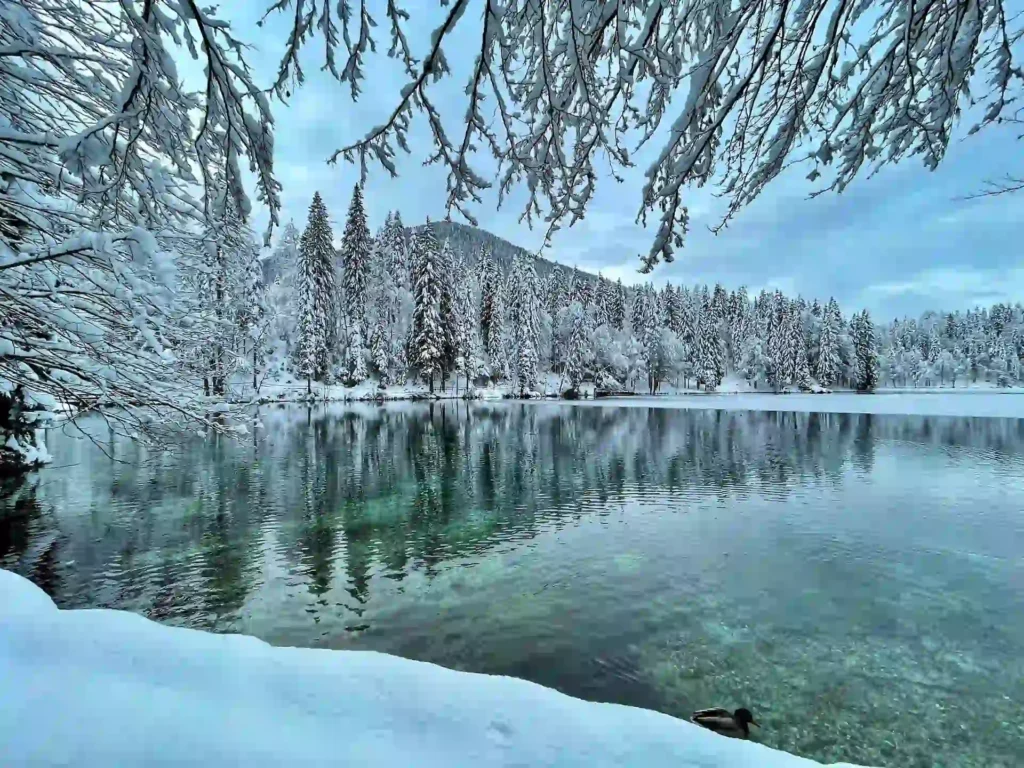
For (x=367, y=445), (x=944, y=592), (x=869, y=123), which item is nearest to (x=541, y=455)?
(x=367, y=445)

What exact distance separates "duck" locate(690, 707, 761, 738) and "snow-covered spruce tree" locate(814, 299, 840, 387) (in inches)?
3102

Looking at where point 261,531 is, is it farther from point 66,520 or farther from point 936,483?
point 936,483

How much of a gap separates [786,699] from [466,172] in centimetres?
678

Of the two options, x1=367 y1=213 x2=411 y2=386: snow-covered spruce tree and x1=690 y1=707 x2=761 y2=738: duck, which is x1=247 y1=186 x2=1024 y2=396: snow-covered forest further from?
x1=690 y1=707 x2=761 y2=738: duck

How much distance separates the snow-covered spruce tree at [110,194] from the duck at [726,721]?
6.16 meters

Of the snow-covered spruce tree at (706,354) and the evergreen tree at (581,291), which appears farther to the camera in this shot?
the snow-covered spruce tree at (706,354)

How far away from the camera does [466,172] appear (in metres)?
3.03

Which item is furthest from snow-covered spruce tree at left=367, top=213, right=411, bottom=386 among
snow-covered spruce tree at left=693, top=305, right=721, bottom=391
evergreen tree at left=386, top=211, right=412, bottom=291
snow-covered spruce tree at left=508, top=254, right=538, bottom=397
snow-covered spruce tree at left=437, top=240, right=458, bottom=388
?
snow-covered spruce tree at left=693, top=305, right=721, bottom=391

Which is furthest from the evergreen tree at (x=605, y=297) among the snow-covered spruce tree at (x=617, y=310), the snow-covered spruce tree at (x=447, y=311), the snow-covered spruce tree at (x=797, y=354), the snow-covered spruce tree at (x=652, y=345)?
the snow-covered spruce tree at (x=447, y=311)

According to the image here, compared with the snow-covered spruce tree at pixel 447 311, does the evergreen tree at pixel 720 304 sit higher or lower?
higher

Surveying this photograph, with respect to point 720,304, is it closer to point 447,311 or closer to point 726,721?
point 447,311

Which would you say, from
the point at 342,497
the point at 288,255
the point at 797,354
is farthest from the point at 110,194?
the point at 797,354

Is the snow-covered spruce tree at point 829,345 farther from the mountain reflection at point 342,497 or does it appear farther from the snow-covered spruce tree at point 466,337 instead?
the snow-covered spruce tree at point 466,337

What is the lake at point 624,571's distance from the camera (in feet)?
20.8
